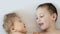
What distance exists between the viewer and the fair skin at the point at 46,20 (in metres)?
1.34

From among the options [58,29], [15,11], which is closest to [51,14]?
[58,29]

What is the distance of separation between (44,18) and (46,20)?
0.02 metres

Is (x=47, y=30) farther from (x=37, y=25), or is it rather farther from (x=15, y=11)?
(x=15, y=11)

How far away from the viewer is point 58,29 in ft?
4.66

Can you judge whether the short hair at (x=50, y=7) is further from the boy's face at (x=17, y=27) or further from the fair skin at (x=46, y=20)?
the boy's face at (x=17, y=27)

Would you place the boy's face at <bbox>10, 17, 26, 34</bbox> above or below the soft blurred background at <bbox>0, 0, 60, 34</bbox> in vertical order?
below

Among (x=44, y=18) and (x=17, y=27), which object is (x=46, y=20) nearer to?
(x=44, y=18)

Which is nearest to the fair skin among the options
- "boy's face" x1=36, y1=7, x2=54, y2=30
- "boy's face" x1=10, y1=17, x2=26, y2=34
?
"boy's face" x1=36, y1=7, x2=54, y2=30

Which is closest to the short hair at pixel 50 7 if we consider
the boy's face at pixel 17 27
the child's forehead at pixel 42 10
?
the child's forehead at pixel 42 10

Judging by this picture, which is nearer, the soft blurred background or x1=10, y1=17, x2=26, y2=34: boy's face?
x1=10, y1=17, x2=26, y2=34: boy's face

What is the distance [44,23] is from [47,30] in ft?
0.22

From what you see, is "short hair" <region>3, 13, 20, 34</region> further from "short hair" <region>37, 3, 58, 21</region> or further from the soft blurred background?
"short hair" <region>37, 3, 58, 21</region>

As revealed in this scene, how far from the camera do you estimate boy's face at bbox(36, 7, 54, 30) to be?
134 centimetres

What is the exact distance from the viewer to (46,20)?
4.40 feet
